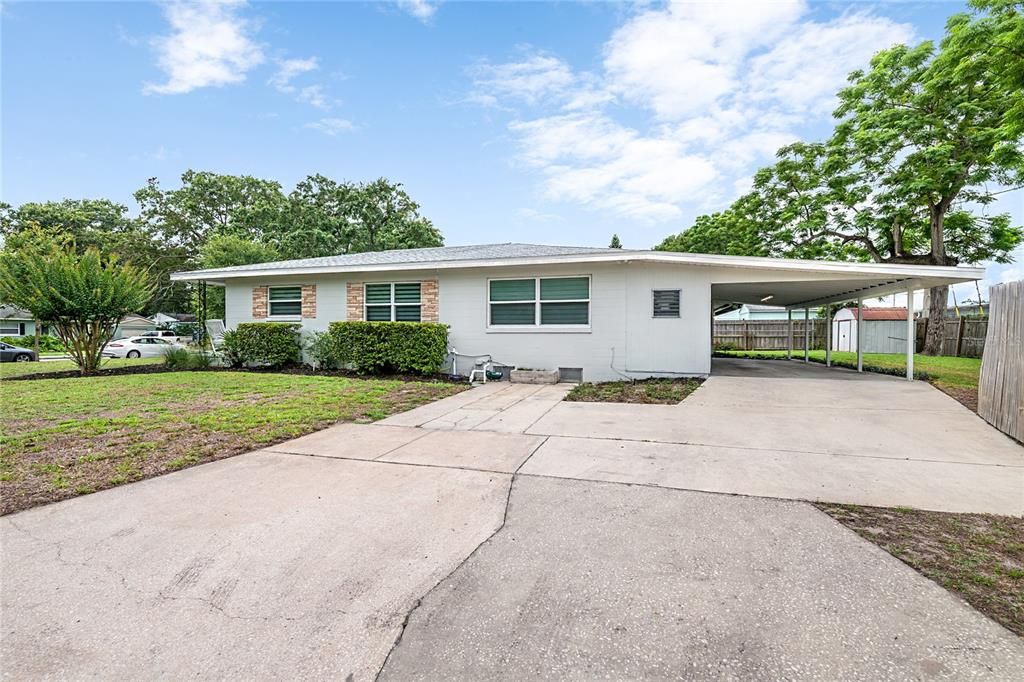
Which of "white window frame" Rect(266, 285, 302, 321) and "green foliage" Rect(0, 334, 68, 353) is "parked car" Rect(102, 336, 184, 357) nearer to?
"green foliage" Rect(0, 334, 68, 353)

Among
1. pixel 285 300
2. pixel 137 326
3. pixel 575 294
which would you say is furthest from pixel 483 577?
pixel 137 326

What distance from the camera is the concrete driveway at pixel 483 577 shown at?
70.6 inches

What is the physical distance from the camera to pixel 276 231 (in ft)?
110

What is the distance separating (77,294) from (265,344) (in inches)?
Result: 162

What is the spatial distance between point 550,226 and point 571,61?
55.0 ft

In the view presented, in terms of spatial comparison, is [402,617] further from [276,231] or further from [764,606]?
[276,231]

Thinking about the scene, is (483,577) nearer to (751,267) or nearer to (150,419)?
(150,419)

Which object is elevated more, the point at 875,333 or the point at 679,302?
the point at 679,302

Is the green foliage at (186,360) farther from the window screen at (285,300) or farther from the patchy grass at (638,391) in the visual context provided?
the patchy grass at (638,391)

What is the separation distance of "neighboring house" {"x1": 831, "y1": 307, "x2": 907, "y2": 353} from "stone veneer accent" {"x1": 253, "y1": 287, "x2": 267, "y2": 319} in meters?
22.3

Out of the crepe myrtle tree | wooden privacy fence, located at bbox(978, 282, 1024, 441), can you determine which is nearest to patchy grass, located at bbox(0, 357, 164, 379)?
the crepe myrtle tree

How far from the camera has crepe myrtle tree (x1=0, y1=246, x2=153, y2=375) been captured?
10.6 meters

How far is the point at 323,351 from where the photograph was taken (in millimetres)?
11641

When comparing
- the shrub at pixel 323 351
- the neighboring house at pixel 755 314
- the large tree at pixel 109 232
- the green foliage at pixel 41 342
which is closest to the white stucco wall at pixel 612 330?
the shrub at pixel 323 351
